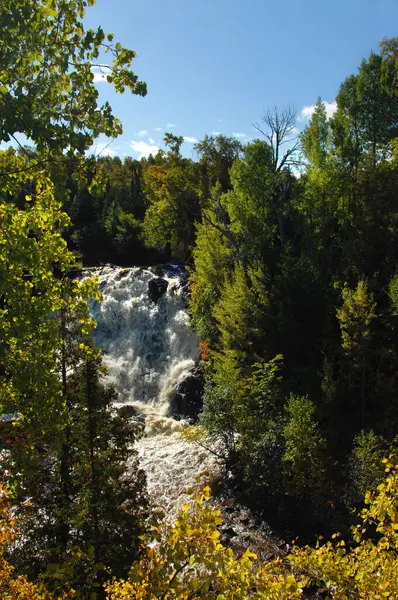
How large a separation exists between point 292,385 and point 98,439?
34.8ft

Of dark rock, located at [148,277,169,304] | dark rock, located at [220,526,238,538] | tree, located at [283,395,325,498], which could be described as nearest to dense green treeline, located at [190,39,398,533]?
tree, located at [283,395,325,498]

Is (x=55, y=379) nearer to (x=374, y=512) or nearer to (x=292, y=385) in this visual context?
(x=374, y=512)

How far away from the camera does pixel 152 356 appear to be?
83.7 feet

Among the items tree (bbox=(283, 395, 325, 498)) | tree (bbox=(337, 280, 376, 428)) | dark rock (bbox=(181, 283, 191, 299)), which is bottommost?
tree (bbox=(283, 395, 325, 498))

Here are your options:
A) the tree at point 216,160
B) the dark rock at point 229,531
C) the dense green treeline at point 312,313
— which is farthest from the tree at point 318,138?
the dark rock at point 229,531

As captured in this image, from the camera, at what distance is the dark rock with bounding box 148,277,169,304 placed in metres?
28.1

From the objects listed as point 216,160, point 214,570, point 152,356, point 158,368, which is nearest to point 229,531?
point 158,368

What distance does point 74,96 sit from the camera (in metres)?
4.21

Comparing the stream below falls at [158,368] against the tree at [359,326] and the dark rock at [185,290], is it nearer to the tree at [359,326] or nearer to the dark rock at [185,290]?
the dark rock at [185,290]

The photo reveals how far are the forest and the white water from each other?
135cm

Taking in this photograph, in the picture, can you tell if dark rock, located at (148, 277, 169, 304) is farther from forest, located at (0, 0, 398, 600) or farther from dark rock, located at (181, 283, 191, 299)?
forest, located at (0, 0, 398, 600)

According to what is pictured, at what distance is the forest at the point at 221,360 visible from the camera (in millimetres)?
4102

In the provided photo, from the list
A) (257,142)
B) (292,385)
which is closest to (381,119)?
(257,142)

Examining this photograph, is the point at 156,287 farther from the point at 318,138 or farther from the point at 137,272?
the point at 318,138
